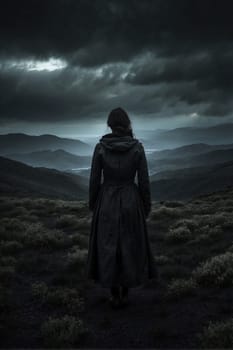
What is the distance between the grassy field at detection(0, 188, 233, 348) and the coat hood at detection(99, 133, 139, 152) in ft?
9.44

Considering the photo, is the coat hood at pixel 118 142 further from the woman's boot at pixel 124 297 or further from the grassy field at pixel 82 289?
the grassy field at pixel 82 289

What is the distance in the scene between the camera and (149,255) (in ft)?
21.8

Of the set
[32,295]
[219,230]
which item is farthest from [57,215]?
[32,295]

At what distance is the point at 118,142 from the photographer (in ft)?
20.7

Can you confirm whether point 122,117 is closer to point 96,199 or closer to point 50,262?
point 96,199

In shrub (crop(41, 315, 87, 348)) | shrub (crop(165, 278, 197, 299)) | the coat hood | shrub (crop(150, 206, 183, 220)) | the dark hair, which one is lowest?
shrub (crop(41, 315, 87, 348))

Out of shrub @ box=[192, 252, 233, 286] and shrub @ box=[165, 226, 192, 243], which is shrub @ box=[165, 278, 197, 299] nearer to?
shrub @ box=[192, 252, 233, 286]

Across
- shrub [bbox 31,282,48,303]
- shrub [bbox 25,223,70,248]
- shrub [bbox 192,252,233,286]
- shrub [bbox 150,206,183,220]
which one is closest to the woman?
shrub [bbox 31,282,48,303]

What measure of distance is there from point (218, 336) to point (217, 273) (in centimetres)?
272

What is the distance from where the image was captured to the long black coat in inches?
248

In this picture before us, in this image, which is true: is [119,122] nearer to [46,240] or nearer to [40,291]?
[40,291]

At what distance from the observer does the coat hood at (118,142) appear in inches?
245

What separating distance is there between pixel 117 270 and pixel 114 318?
0.79 meters

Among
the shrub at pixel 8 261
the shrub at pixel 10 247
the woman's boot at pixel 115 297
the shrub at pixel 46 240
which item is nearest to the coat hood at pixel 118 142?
the woman's boot at pixel 115 297
